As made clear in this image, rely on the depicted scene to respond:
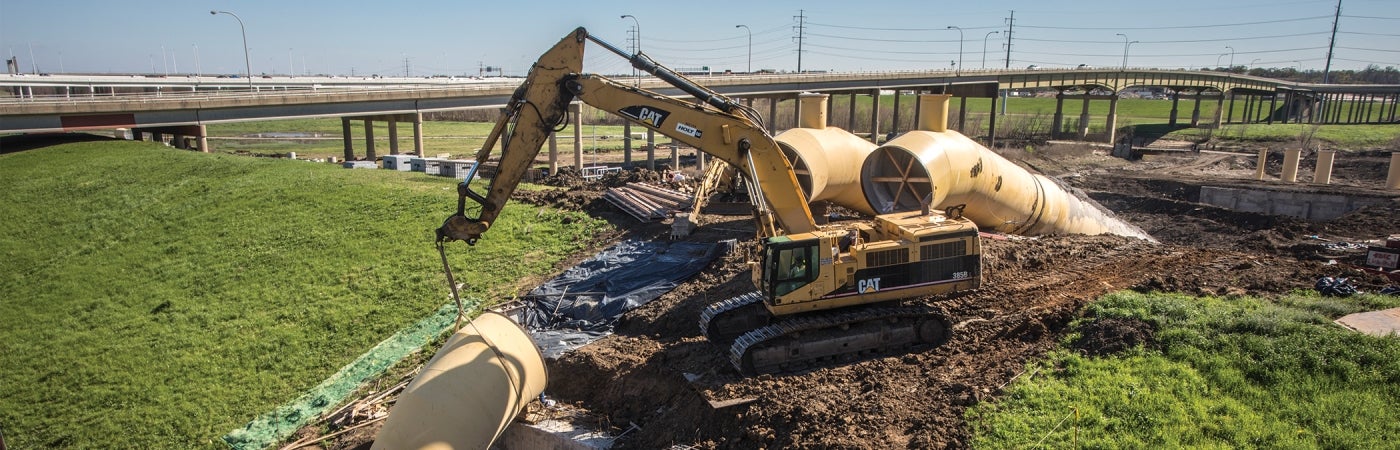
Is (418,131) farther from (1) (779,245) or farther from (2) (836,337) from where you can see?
(2) (836,337)

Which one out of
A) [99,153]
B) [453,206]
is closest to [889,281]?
[453,206]

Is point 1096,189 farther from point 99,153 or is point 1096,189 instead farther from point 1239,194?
point 99,153

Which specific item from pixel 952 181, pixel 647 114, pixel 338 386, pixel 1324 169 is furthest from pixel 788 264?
pixel 1324 169

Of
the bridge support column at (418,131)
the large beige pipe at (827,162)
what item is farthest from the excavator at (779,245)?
the bridge support column at (418,131)

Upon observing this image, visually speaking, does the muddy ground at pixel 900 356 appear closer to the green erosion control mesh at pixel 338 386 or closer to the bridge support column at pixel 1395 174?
the green erosion control mesh at pixel 338 386

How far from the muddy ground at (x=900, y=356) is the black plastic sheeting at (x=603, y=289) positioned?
1.54 ft

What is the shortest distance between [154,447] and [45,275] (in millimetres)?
10748

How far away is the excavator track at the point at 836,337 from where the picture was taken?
11930 millimetres

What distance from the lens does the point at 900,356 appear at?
1270cm

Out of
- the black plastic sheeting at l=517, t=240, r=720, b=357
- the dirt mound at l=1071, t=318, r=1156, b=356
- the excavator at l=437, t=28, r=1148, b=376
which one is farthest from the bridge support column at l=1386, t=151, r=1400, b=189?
the black plastic sheeting at l=517, t=240, r=720, b=357

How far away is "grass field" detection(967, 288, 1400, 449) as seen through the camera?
30.2 feet

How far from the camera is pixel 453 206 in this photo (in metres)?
22.0

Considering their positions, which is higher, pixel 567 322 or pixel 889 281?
pixel 889 281

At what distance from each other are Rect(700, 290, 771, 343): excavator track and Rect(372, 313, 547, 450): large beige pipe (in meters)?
3.07
